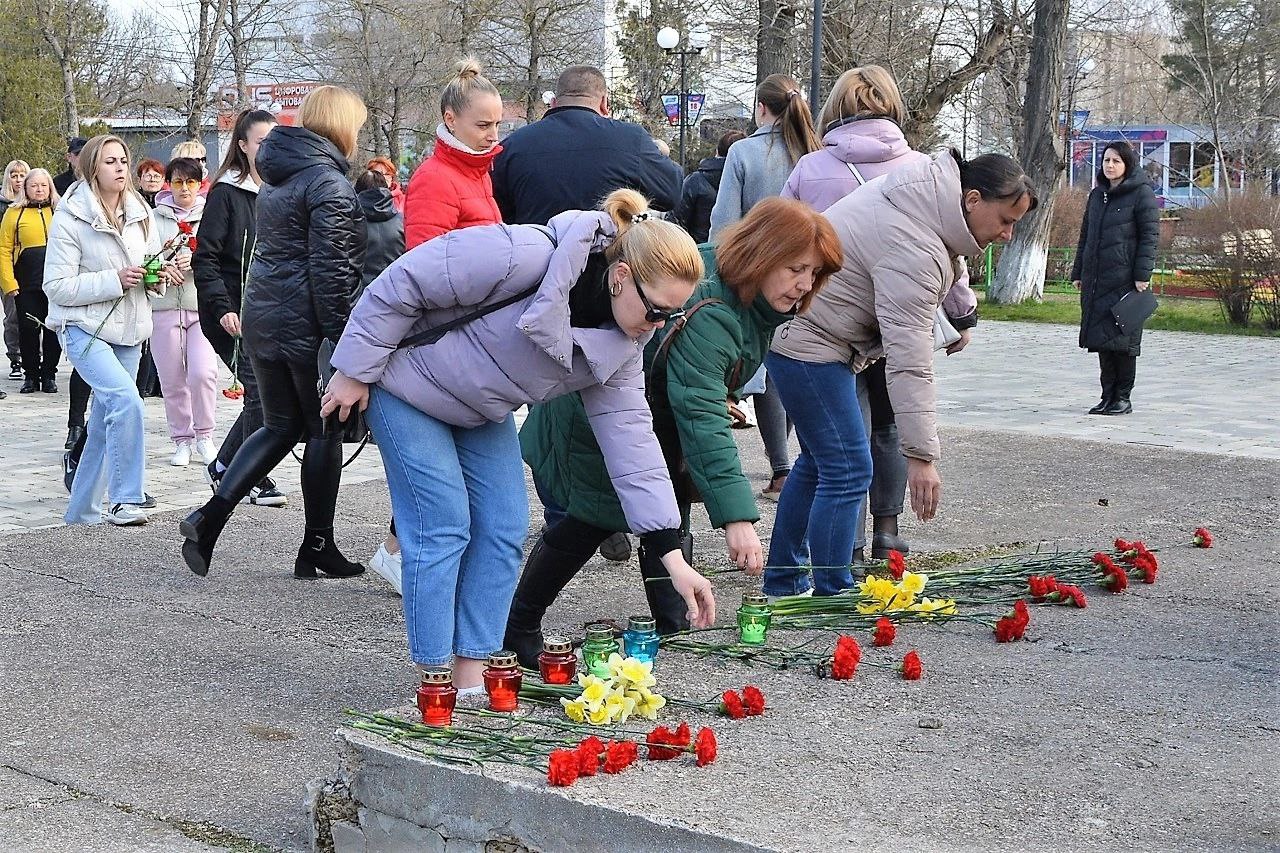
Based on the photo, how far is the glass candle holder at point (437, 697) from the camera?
144 inches

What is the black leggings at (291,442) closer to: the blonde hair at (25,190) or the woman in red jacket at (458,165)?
the woman in red jacket at (458,165)

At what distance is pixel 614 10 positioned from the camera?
52.1 m

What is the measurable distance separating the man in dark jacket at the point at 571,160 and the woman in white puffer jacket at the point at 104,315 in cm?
212

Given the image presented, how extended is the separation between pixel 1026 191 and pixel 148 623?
3.37 m

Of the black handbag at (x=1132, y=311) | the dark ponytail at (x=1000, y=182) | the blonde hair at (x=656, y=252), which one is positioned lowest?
the black handbag at (x=1132, y=311)

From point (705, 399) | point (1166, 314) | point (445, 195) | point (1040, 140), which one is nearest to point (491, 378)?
point (705, 399)

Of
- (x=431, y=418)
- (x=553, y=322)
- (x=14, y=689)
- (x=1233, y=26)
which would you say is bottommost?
(x=14, y=689)

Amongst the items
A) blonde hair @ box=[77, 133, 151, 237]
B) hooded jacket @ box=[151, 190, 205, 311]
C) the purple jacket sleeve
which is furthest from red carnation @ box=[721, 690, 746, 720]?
hooded jacket @ box=[151, 190, 205, 311]

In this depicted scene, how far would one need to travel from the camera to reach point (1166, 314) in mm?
20125

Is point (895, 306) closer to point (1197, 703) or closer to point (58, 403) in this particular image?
point (1197, 703)

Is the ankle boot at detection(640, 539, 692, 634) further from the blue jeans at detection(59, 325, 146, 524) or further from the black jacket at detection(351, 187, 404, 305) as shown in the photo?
the black jacket at detection(351, 187, 404, 305)

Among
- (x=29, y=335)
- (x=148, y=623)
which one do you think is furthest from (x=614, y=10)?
(x=148, y=623)

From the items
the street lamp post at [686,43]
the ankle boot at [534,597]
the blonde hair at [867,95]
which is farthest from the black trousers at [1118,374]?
the street lamp post at [686,43]

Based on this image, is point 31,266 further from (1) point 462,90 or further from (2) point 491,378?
(2) point 491,378
